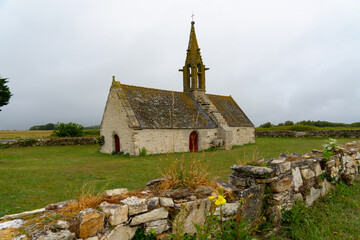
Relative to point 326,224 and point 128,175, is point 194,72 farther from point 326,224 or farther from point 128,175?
point 326,224

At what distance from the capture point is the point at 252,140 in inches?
992

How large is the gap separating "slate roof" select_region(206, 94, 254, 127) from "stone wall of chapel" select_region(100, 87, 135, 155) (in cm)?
1194

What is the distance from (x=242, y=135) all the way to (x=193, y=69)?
9653 mm

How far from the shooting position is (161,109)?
18.0 m

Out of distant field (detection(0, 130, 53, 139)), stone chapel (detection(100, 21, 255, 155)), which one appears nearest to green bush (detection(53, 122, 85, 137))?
distant field (detection(0, 130, 53, 139))

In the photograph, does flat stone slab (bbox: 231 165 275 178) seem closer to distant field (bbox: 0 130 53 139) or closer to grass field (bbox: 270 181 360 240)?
grass field (bbox: 270 181 360 240)

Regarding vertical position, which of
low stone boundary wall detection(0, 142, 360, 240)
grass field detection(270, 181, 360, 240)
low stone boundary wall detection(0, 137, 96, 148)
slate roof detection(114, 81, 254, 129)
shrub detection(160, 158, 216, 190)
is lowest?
grass field detection(270, 181, 360, 240)

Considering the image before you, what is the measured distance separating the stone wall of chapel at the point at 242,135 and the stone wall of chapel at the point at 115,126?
12.0 metres

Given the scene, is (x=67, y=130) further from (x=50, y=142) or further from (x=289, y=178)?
(x=289, y=178)

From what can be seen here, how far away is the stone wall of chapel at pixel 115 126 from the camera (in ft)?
51.2

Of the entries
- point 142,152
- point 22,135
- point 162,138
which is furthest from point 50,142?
point 22,135

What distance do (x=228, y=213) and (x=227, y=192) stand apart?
320mm

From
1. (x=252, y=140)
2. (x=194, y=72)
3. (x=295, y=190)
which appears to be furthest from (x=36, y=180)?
(x=252, y=140)

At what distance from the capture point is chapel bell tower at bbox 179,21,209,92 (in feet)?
73.3
